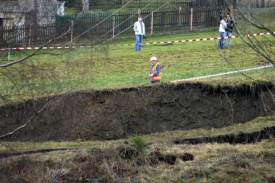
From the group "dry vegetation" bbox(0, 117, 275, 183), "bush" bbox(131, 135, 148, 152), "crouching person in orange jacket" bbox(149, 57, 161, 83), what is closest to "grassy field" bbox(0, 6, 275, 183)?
"dry vegetation" bbox(0, 117, 275, 183)

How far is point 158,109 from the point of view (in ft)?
69.5

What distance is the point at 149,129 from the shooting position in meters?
21.0

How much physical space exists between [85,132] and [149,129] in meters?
2.29

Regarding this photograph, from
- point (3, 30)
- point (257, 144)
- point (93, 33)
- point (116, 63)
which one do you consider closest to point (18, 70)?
point (3, 30)

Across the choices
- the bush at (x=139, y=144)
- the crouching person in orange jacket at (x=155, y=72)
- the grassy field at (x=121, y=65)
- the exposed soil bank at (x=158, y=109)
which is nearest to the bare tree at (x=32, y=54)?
the grassy field at (x=121, y=65)

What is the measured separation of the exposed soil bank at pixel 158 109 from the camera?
67.3 feet

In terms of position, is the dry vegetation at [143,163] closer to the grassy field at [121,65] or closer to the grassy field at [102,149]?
the grassy field at [102,149]

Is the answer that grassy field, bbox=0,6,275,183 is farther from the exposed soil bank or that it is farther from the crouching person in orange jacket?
the crouching person in orange jacket

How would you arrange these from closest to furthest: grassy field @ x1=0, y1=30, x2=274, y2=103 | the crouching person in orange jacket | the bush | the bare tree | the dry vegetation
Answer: the bare tree → grassy field @ x1=0, y1=30, x2=274, y2=103 → the dry vegetation → the bush → the crouching person in orange jacket

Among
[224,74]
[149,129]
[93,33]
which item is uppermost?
[93,33]

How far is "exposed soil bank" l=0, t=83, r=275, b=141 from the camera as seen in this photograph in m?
20.5

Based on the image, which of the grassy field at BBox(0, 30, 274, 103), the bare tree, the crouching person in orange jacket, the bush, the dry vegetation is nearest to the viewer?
the bare tree

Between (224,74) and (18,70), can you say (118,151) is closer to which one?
(18,70)

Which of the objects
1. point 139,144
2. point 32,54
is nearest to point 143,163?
point 139,144
